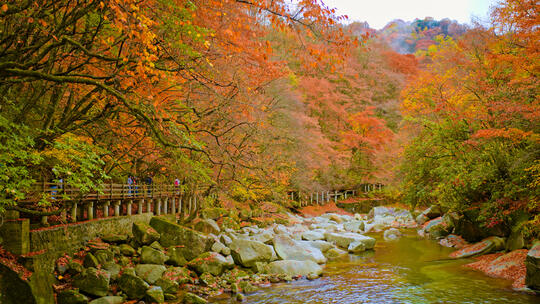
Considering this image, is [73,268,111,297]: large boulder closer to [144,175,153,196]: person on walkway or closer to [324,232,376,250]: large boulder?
[144,175,153,196]: person on walkway

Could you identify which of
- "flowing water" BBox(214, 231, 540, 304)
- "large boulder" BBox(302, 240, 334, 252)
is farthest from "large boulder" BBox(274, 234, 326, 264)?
"large boulder" BBox(302, 240, 334, 252)

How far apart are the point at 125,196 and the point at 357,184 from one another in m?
23.4

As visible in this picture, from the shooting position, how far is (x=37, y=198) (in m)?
7.63

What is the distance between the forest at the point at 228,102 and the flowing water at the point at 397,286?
2.01 metres

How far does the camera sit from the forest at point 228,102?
497 centimetres

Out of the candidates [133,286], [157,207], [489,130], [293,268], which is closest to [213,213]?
[157,207]

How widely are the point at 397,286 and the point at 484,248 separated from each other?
4.84 meters

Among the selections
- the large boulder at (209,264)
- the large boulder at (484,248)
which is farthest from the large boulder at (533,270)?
the large boulder at (209,264)

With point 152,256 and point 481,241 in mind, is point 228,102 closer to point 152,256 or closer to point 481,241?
point 152,256

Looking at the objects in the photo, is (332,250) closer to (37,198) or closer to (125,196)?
(125,196)

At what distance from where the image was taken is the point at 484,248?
11.4m

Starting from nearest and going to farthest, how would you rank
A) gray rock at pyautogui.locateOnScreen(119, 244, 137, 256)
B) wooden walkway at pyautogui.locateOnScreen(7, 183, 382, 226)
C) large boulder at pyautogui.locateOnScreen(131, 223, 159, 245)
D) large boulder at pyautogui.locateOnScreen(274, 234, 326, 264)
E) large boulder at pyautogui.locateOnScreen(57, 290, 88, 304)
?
large boulder at pyautogui.locateOnScreen(57, 290, 88, 304), wooden walkway at pyautogui.locateOnScreen(7, 183, 382, 226), gray rock at pyautogui.locateOnScreen(119, 244, 137, 256), large boulder at pyautogui.locateOnScreen(131, 223, 159, 245), large boulder at pyautogui.locateOnScreen(274, 234, 326, 264)

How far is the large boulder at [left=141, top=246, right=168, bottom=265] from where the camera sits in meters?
8.97

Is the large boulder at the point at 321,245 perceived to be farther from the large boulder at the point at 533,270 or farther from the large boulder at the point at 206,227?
the large boulder at the point at 533,270
